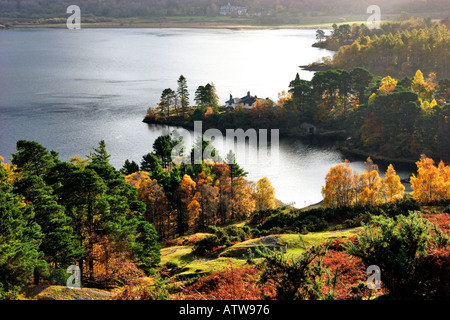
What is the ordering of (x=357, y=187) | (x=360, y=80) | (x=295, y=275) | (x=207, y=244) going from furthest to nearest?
(x=360, y=80) < (x=357, y=187) < (x=207, y=244) < (x=295, y=275)

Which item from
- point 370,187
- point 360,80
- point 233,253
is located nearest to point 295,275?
point 233,253

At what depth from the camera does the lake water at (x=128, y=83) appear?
59.0 meters

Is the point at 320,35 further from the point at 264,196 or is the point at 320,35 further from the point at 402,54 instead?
the point at 264,196

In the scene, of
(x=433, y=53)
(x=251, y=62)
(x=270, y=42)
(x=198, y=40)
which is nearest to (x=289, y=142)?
(x=433, y=53)

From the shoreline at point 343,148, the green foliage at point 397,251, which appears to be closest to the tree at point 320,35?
the shoreline at point 343,148

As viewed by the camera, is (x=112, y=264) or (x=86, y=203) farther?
(x=86, y=203)

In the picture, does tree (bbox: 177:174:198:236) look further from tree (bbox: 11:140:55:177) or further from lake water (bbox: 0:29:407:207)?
tree (bbox: 11:140:55:177)

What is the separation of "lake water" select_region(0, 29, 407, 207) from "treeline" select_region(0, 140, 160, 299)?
23922 mm

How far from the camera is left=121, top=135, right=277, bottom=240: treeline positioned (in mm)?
36750

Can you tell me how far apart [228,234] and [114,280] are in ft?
28.9

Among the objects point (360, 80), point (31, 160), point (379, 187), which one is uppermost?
point (360, 80)

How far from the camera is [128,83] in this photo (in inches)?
4124

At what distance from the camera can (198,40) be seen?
184 m

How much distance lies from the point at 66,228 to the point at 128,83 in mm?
89013
